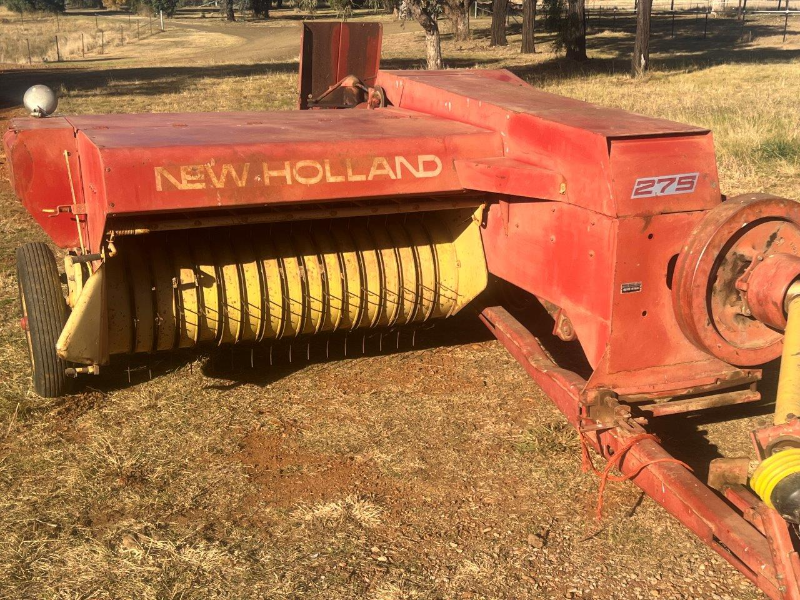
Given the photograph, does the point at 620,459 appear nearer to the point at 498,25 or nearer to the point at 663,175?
the point at 663,175

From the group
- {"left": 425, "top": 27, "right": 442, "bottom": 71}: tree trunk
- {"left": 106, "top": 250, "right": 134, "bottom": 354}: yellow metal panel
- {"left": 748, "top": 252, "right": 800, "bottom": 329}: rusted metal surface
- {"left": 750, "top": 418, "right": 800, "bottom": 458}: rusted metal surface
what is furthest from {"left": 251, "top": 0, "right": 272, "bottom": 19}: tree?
{"left": 750, "top": 418, "right": 800, "bottom": 458}: rusted metal surface

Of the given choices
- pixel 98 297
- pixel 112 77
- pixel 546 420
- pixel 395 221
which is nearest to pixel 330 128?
pixel 395 221

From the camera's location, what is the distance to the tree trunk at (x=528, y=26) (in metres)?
26.0

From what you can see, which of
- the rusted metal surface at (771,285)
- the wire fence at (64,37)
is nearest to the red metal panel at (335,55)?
the rusted metal surface at (771,285)

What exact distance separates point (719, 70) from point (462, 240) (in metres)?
17.1

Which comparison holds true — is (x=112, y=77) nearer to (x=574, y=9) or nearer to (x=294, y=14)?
(x=574, y=9)

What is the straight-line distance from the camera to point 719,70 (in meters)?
19.5

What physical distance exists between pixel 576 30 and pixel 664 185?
2076cm

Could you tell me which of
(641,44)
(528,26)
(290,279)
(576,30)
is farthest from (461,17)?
(290,279)

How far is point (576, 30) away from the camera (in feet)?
74.8

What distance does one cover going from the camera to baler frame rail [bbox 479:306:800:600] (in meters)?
2.55

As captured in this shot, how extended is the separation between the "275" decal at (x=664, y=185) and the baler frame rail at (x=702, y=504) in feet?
2.70

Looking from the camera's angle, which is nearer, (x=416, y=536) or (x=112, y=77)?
(x=416, y=536)

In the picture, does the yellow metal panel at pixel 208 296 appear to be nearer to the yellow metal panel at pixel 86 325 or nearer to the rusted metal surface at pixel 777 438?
the yellow metal panel at pixel 86 325
